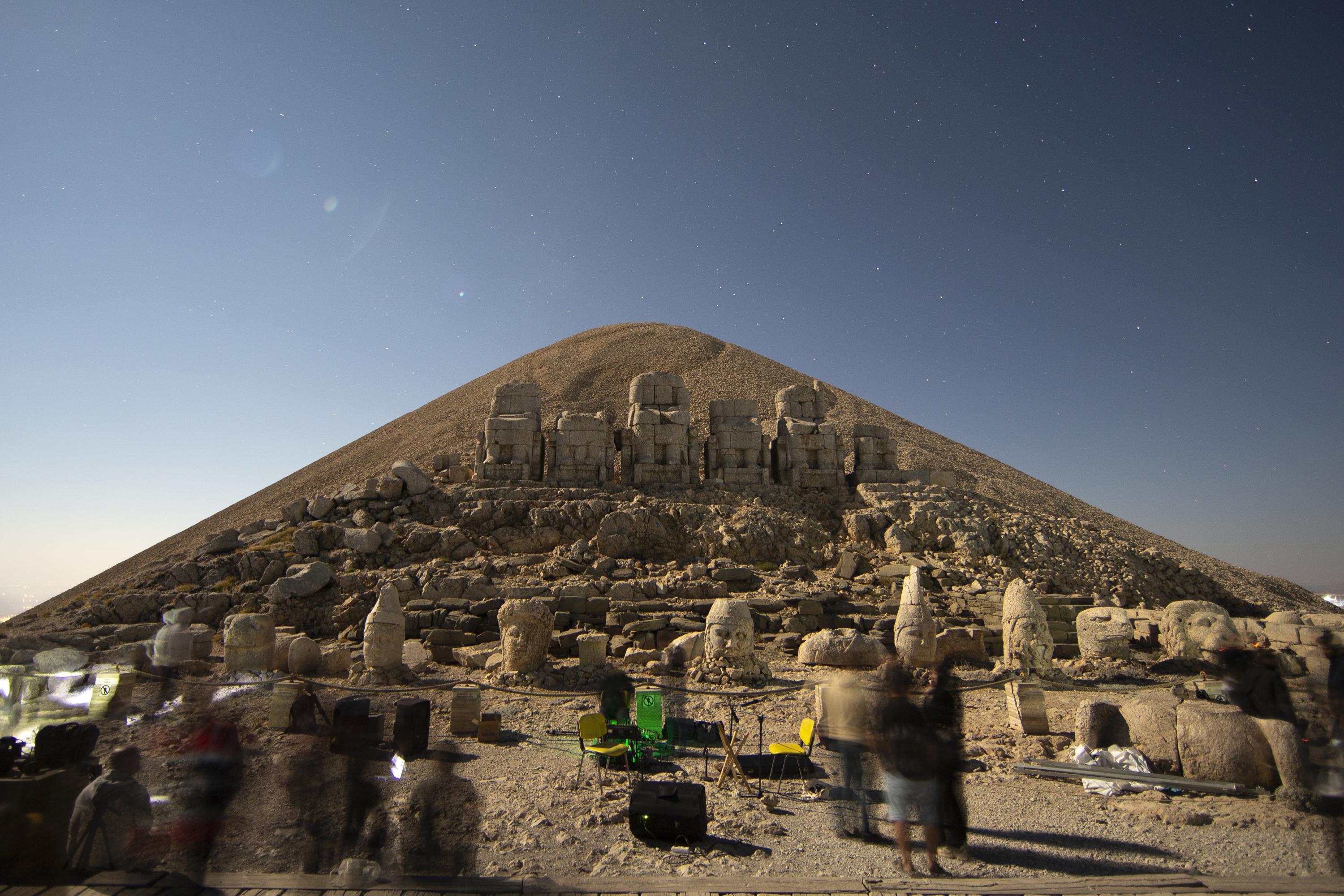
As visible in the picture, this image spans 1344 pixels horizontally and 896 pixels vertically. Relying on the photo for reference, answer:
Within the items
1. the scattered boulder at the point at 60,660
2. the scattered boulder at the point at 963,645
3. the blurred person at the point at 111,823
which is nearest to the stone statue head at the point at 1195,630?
the scattered boulder at the point at 963,645

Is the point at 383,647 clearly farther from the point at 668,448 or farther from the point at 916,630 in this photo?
the point at 668,448

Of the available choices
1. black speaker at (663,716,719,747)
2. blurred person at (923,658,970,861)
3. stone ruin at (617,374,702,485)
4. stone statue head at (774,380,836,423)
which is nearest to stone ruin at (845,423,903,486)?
stone statue head at (774,380,836,423)

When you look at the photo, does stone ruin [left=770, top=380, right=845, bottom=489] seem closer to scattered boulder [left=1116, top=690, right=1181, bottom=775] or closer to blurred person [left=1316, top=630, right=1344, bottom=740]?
scattered boulder [left=1116, top=690, right=1181, bottom=775]

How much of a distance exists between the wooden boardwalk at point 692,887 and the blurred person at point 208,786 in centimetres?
83

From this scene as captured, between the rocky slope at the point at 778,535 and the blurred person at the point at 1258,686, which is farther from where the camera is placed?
the rocky slope at the point at 778,535

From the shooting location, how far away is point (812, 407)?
70.1 feet

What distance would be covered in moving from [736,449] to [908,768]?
15.5 meters

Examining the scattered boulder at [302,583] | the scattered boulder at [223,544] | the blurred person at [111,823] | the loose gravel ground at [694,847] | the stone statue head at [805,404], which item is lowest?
the loose gravel ground at [694,847]

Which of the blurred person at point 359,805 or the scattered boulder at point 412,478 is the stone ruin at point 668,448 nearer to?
the scattered boulder at point 412,478

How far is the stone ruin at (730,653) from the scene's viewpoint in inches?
417

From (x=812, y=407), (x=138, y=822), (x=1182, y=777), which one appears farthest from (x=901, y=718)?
(x=812, y=407)

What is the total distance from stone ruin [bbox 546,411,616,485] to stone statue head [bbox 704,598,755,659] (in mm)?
8835

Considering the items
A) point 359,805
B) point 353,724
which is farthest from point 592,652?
point 359,805

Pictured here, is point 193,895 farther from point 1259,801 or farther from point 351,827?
point 1259,801
